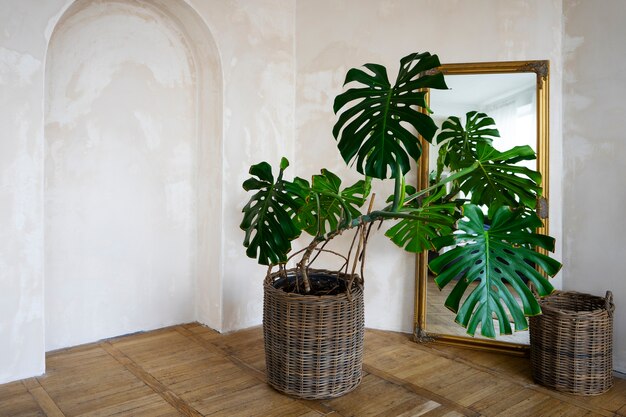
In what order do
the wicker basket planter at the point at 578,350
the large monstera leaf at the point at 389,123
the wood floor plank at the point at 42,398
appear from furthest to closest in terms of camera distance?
1. the wicker basket planter at the point at 578,350
2. the wood floor plank at the point at 42,398
3. the large monstera leaf at the point at 389,123

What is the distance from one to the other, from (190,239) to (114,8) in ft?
5.17

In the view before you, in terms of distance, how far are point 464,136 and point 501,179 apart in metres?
0.42

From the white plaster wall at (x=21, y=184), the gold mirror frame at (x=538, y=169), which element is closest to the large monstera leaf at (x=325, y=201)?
the gold mirror frame at (x=538, y=169)

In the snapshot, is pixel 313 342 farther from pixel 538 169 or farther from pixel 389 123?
pixel 538 169

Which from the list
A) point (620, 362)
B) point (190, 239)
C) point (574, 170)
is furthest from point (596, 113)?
point (190, 239)

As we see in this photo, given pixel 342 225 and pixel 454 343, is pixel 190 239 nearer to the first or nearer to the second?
pixel 342 225

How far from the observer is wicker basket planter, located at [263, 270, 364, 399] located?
2.23m

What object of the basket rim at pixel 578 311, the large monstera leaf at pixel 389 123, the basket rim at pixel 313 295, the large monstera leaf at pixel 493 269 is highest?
the large monstera leaf at pixel 389 123

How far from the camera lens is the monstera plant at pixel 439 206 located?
1.86m

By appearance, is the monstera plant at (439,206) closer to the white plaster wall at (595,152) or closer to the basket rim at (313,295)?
the basket rim at (313,295)

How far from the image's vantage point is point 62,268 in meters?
2.86

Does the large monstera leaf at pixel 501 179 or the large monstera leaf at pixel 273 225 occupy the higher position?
the large monstera leaf at pixel 501 179

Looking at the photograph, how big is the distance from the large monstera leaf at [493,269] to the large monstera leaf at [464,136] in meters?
0.82

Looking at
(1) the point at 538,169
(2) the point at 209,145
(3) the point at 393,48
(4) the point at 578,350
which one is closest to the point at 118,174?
(2) the point at 209,145
